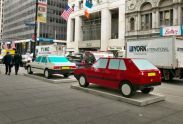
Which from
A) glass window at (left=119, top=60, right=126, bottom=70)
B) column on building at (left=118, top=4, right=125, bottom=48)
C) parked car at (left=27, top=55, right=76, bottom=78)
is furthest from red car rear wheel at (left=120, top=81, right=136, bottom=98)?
column on building at (left=118, top=4, right=125, bottom=48)

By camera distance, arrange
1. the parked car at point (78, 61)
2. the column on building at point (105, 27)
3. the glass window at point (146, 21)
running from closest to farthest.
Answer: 1. the parked car at point (78, 61)
2. the glass window at point (146, 21)
3. the column on building at point (105, 27)

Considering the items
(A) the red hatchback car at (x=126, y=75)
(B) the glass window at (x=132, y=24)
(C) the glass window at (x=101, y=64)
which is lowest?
(A) the red hatchback car at (x=126, y=75)

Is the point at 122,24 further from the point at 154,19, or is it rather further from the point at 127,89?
the point at 127,89

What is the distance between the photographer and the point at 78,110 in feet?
24.6

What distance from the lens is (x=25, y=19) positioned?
97562mm

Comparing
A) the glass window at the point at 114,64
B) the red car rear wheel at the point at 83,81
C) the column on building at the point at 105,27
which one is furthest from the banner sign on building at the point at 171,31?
the glass window at the point at 114,64

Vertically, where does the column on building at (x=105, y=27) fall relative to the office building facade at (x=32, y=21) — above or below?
below

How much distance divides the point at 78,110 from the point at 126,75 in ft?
9.56

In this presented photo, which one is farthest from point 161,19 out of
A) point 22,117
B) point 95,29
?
point 22,117

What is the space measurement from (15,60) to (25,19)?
83745mm

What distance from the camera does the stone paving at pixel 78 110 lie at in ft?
21.4

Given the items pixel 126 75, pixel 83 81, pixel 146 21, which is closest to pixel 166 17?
pixel 146 21

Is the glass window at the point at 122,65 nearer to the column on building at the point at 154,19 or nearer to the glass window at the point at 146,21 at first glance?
the column on building at the point at 154,19

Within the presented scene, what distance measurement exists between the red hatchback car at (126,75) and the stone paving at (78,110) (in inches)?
34.0
